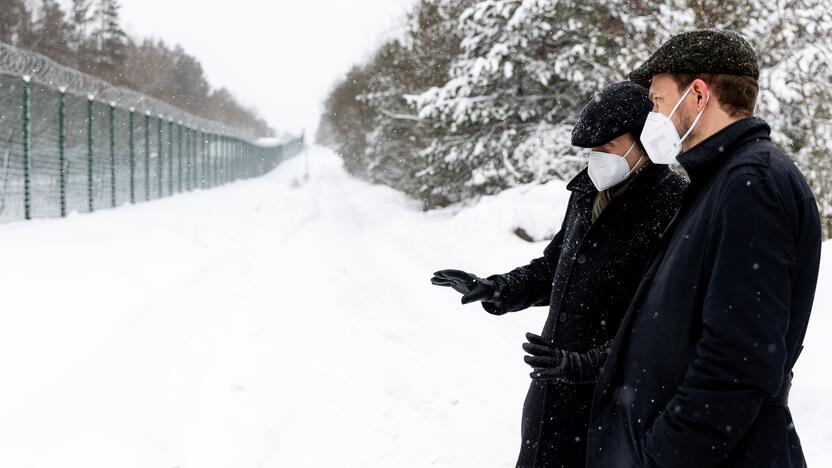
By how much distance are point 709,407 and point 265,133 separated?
14111cm

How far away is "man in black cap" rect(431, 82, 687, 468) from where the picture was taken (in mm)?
2338

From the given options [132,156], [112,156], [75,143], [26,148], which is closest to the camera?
[26,148]

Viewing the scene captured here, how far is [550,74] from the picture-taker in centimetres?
1392

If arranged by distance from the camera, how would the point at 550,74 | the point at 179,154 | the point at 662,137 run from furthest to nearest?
the point at 179,154 < the point at 550,74 < the point at 662,137

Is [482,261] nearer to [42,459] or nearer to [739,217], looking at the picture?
[42,459]

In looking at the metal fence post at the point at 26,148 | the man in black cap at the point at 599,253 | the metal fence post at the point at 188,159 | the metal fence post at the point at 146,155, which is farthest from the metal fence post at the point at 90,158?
the man in black cap at the point at 599,253

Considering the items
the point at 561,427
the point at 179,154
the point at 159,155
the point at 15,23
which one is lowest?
the point at 561,427

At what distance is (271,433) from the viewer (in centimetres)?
424

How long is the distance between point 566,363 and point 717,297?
77 centimetres

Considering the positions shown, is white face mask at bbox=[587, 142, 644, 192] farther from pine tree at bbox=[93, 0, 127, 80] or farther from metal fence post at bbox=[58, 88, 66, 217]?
pine tree at bbox=[93, 0, 127, 80]

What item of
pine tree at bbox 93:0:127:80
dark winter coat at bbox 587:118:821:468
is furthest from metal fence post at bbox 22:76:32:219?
pine tree at bbox 93:0:127:80

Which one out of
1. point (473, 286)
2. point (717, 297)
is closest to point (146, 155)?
point (473, 286)

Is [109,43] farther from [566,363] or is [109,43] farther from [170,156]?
[566,363]

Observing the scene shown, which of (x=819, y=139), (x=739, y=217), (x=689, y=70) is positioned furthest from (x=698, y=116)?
(x=819, y=139)
